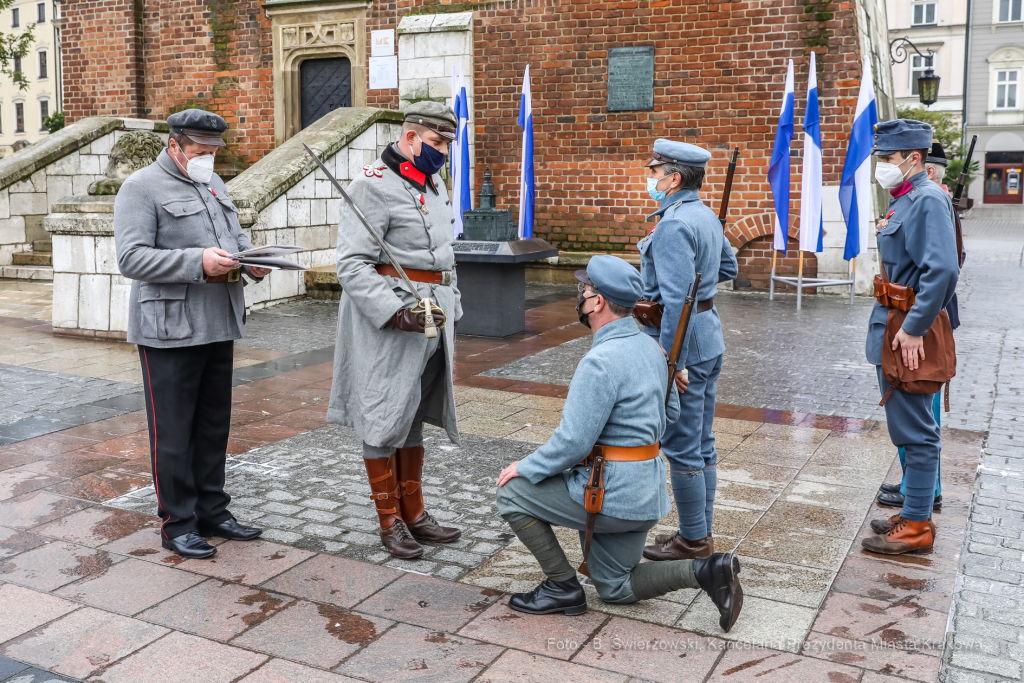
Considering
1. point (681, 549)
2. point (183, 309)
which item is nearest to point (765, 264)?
point (681, 549)

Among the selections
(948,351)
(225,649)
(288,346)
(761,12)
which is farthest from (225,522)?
(761,12)

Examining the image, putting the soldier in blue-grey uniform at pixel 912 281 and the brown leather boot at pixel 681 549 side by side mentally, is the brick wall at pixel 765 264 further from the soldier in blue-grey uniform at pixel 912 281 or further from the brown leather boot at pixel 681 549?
the brown leather boot at pixel 681 549

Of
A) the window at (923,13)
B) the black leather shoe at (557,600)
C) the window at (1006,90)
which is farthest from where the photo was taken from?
the window at (923,13)

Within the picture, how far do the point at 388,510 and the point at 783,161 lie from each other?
855 cm

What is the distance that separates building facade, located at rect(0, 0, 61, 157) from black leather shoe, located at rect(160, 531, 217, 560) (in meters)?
63.2

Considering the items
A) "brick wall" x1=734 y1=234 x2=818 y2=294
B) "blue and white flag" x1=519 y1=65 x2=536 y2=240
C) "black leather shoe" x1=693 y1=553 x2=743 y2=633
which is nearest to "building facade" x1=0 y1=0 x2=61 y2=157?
"blue and white flag" x1=519 y1=65 x2=536 y2=240

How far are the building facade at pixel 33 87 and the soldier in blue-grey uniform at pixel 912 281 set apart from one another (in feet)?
210

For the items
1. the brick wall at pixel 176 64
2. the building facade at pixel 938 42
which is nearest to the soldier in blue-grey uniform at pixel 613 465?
the brick wall at pixel 176 64

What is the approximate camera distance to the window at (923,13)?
49.2 meters

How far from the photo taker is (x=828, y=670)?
3.14m

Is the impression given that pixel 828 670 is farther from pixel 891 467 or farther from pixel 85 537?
pixel 85 537

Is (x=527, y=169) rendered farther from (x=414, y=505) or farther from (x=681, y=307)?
(x=681, y=307)

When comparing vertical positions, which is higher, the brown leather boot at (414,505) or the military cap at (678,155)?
the military cap at (678,155)

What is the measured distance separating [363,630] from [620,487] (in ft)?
3.39
